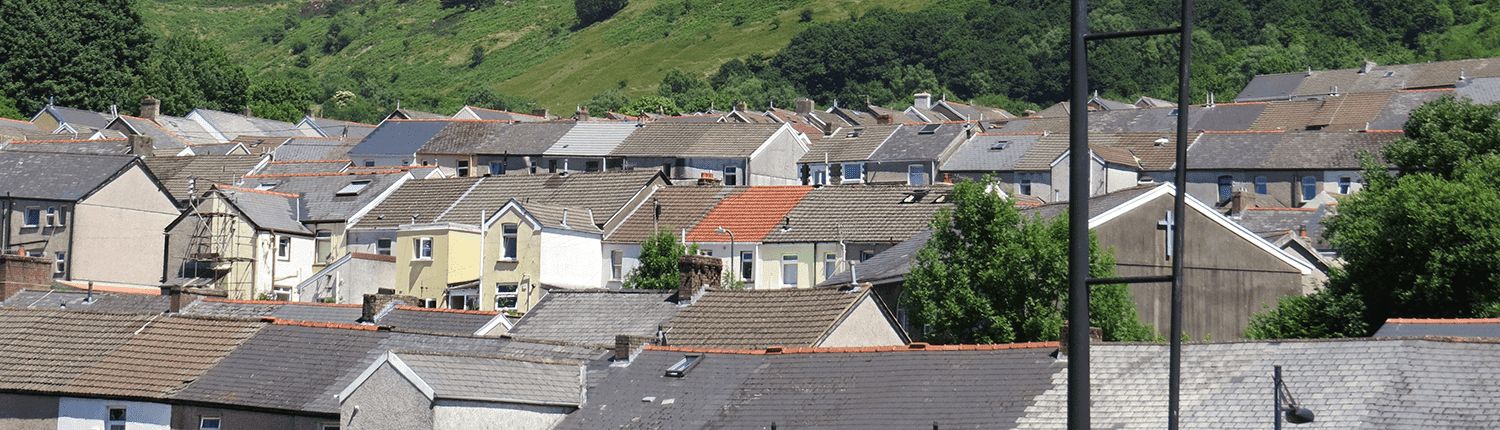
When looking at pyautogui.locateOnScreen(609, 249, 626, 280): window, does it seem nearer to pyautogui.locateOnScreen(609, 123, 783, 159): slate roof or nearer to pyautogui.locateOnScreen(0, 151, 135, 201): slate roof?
pyautogui.locateOnScreen(0, 151, 135, 201): slate roof

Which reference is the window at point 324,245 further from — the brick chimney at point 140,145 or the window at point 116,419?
the window at point 116,419

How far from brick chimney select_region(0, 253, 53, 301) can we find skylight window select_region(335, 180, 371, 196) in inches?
837

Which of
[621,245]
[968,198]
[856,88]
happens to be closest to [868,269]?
[968,198]

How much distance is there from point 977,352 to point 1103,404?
2.95m

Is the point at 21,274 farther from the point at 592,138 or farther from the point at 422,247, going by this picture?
the point at 592,138

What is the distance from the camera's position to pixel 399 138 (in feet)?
309

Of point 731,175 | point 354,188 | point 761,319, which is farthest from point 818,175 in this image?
point 761,319

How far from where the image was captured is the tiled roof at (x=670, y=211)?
60062 millimetres

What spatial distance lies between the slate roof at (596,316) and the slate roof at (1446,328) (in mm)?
15577

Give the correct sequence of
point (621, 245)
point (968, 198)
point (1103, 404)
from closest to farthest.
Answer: point (1103, 404) → point (968, 198) → point (621, 245)

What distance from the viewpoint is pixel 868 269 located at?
47.7 meters

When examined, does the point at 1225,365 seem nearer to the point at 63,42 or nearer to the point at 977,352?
the point at 977,352

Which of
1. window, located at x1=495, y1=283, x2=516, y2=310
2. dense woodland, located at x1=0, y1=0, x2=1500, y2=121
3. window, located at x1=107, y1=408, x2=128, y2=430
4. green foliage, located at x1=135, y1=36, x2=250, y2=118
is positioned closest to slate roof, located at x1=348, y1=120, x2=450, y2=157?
window, located at x1=495, y1=283, x2=516, y2=310

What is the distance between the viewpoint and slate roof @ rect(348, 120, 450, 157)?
91750mm
